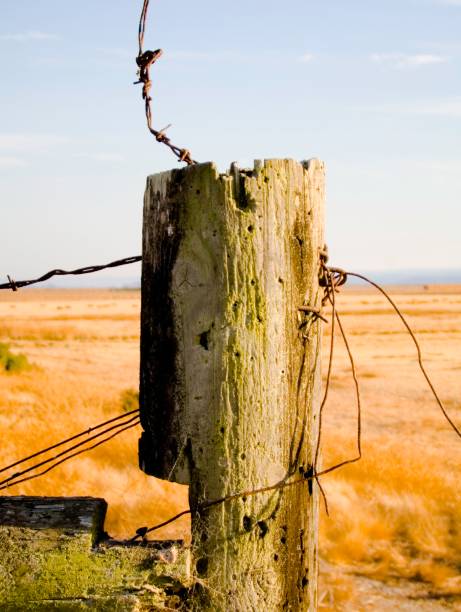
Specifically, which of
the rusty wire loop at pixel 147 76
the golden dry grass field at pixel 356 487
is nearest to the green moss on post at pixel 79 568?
the rusty wire loop at pixel 147 76

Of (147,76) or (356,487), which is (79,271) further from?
(356,487)

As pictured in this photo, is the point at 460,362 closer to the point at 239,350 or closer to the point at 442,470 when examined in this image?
the point at 442,470

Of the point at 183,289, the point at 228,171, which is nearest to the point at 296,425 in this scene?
A: the point at 183,289

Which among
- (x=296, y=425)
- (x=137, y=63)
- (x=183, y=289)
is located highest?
(x=137, y=63)

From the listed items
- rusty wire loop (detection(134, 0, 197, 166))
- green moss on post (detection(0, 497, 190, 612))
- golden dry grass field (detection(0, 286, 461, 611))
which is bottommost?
golden dry grass field (detection(0, 286, 461, 611))

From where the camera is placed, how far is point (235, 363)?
1723 mm

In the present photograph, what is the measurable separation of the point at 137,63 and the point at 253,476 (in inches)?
48.8

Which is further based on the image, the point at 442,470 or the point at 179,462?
the point at 442,470

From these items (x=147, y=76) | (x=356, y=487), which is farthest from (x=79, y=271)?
(x=356, y=487)

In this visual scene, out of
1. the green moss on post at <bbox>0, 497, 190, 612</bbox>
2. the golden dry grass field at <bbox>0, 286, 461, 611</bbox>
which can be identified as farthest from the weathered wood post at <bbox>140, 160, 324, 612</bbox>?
the golden dry grass field at <bbox>0, 286, 461, 611</bbox>

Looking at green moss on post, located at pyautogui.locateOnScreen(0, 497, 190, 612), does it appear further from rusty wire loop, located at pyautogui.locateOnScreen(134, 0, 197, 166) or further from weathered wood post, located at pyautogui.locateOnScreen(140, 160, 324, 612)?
rusty wire loop, located at pyautogui.locateOnScreen(134, 0, 197, 166)

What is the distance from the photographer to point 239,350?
1727 millimetres

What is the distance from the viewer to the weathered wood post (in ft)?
5.63

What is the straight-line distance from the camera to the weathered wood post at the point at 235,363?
1.72 meters
